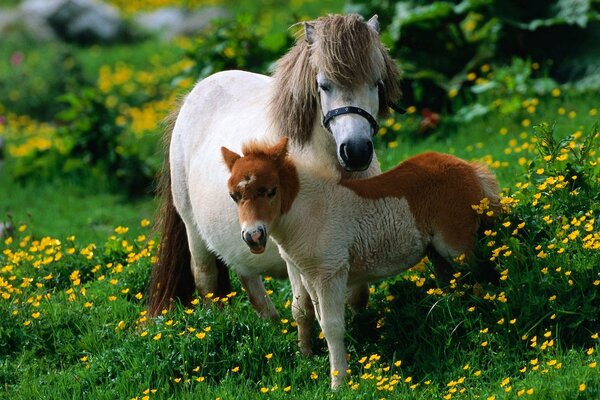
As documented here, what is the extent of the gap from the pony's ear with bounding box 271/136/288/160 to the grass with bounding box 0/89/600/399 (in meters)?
1.24

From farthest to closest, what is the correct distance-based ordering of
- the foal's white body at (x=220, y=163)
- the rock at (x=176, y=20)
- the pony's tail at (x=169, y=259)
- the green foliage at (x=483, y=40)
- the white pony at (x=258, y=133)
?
1. the rock at (x=176, y=20)
2. the green foliage at (x=483, y=40)
3. the pony's tail at (x=169, y=259)
4. the foal's white body at (x=220, y=163)
5. the white pony at (x=258, y=133)

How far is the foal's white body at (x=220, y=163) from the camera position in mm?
6111

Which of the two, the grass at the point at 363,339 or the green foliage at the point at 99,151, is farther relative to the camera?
the green foliage at the point at 99,151

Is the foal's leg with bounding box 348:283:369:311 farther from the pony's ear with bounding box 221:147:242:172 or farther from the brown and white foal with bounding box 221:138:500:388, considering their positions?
the pony's ear with bounding box 221:147:242:172

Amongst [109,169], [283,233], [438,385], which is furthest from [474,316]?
[109,169]

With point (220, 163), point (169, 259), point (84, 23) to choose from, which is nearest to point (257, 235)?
point (220, 163)

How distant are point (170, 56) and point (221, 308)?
11157 mm

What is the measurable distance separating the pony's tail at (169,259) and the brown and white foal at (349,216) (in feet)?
5.74

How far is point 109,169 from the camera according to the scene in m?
11.7

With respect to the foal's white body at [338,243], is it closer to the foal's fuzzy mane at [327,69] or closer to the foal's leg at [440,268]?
the foal's leg at [440,268]

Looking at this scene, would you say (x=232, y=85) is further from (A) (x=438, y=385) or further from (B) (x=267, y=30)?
(B) (x=267, y=30)

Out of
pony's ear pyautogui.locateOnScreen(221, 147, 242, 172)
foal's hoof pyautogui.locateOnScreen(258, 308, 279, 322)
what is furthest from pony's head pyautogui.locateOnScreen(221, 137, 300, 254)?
foal's hoof pyautogui.locateOnScreen(258, 308, 279, 322)

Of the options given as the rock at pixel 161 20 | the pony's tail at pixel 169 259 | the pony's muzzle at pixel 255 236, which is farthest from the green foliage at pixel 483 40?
the rock at pixel 161 20

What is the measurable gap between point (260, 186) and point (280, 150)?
28 centimetres
